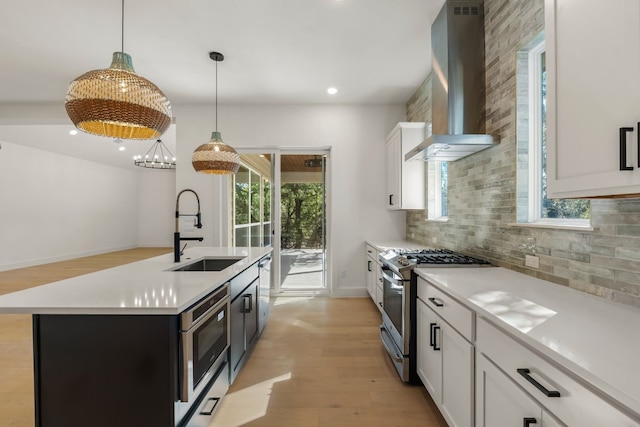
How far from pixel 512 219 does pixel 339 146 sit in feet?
9.39

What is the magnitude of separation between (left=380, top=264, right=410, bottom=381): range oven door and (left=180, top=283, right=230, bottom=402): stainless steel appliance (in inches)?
50.0

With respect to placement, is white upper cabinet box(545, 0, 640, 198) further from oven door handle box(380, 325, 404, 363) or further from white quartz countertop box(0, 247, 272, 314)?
white quartz countertop box(0, 247, 272, 314)

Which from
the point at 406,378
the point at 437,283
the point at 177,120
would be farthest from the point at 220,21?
the point at 406,378

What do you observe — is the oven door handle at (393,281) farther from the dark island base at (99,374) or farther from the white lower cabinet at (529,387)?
the dark island base at (99,374)

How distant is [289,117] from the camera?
4.46m

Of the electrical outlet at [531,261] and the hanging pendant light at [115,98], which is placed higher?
the hanging pendant light at [115,98]

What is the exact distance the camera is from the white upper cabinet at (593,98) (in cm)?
94

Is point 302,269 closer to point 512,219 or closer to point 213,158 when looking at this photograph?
point 213,158

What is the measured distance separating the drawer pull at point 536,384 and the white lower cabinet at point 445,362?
0.39 meters

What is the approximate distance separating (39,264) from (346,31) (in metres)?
8.54

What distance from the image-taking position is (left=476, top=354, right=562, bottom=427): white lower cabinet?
0.96 meters


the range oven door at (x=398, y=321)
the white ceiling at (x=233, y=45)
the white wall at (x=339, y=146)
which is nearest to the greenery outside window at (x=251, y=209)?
the white wall at (x=339, y=146)

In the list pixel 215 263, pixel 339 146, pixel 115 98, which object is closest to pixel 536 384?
pixel 115 98

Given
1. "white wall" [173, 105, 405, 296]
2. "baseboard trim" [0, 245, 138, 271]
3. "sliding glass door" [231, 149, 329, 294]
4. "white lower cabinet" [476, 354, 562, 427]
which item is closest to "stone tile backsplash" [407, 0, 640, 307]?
"white lower cabinet" [476, 354, 562, 427]
